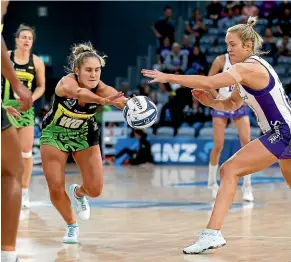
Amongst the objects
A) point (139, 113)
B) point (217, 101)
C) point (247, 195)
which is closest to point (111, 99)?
point (139, 113)

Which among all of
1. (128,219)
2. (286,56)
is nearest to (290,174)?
(128,219)

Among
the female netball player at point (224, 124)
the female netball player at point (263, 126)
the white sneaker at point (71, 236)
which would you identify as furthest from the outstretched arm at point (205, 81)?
the female netball player at point (224, 124)

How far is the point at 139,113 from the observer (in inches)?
225

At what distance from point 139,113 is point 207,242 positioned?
3.52 ft

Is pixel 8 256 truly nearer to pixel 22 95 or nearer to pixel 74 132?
pixel 22 95

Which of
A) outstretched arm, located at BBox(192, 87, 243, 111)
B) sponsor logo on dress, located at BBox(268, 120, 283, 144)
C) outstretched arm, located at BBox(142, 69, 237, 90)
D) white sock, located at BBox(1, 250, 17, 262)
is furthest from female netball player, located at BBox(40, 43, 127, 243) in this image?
white sock, located at BBox(1, 250, 17, 262)

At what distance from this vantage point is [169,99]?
→ 16094mm

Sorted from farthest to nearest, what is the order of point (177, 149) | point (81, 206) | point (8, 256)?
point (177, 149)
point (81, 206)
point (8, 256)

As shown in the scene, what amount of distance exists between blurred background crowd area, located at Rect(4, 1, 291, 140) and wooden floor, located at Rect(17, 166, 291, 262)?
15.3 feet

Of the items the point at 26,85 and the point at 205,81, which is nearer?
the point at 205,81

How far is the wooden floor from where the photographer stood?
5.70 meters

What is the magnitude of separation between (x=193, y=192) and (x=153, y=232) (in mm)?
3660

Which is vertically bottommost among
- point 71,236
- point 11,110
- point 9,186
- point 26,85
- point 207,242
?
point 71,236

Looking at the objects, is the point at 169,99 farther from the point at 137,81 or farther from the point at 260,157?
the point at 260,157
